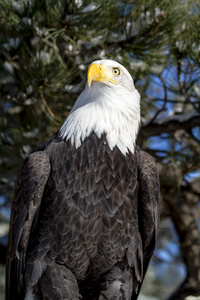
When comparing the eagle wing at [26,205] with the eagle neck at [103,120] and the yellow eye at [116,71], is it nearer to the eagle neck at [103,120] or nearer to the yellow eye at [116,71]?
the eagle neck at [103,120]

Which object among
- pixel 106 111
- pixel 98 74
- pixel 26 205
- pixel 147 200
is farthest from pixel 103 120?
pixel 26 205

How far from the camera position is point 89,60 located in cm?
345

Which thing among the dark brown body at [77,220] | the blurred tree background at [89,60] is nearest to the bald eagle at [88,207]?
the dark brown body at [77,220]

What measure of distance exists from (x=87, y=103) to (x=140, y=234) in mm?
847

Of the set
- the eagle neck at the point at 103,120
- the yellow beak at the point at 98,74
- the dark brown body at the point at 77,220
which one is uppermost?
the yellow beak at the point at 98,74

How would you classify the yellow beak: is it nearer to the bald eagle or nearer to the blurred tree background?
the bald eagle

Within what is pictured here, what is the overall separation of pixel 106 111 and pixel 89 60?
75cm

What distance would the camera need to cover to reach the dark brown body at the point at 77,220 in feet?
8.61

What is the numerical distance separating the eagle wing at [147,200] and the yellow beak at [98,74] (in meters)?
0.51

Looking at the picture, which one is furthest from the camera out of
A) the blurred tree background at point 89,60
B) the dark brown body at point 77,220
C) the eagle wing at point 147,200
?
the blurred tree background at point 89,60

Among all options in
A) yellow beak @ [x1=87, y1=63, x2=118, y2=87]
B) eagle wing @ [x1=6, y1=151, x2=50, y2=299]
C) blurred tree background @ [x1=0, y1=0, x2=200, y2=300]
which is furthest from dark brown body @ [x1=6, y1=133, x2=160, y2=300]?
blurred tree background @ [x1=0, y1=0, x2=200, y2=300]

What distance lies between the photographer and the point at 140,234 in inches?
113

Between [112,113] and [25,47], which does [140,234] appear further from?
[25,47]

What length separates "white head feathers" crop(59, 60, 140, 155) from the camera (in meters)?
2.79
